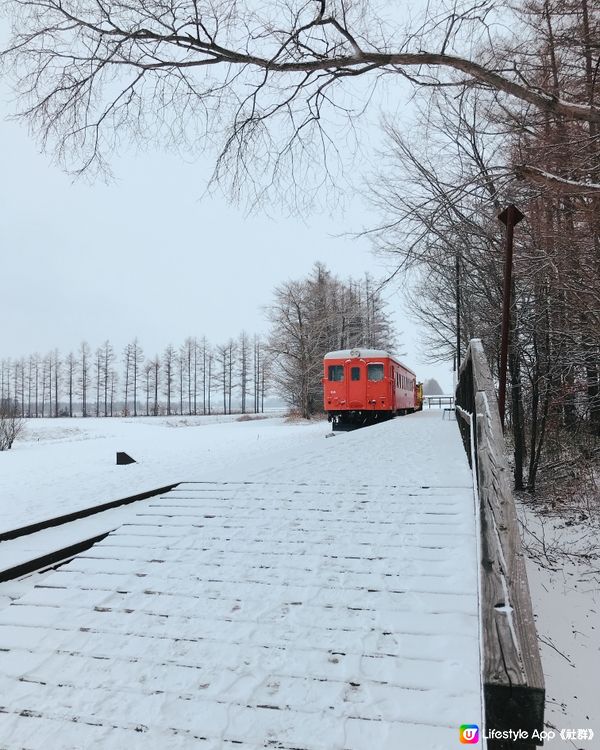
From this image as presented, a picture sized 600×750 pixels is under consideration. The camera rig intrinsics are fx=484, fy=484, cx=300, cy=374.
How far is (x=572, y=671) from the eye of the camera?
4172 millimetres

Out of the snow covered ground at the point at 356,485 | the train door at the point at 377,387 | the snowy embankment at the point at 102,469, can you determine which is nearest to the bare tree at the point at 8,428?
the snowy embankment at the point at 102,469

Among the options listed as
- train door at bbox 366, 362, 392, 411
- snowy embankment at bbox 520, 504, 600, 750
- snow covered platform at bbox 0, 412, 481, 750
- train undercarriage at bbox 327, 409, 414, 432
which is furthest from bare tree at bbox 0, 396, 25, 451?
snowy embankment at bbox 520, 504, 600, 750

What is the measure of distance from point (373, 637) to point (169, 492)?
3.52 meters

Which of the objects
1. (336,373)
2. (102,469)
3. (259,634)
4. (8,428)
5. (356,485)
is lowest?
(102,469)

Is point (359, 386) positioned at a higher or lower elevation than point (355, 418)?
higher

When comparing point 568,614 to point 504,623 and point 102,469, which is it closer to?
point 504,623

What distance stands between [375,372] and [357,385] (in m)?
0.82

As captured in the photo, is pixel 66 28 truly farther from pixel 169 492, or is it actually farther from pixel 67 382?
pixel 67 382

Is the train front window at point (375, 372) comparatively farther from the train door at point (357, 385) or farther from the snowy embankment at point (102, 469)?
the snowy embankment at point (102, 469)

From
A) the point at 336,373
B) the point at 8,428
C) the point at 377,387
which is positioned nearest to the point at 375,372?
the point at 377,387

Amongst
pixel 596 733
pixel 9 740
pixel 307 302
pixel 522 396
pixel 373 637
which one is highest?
pixel 307 302

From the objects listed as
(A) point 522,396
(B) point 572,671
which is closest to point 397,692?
(B) point 572,671

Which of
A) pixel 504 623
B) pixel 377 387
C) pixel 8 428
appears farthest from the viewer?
pixel 8 428

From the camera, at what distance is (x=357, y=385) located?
1808 cm
